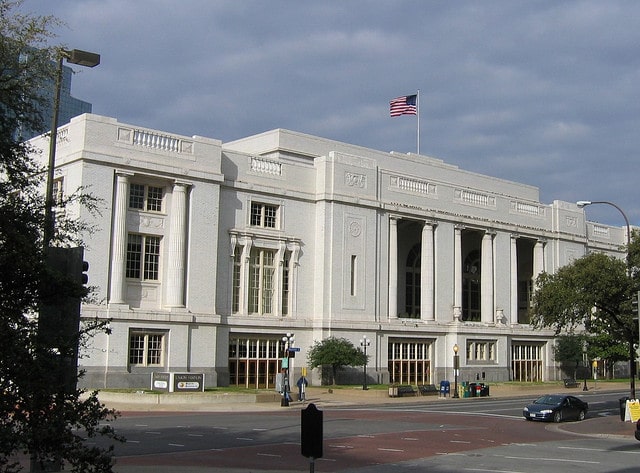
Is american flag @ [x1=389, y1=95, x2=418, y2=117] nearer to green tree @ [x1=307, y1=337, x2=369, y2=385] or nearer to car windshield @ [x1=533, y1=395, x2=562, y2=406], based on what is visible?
green tree @ [x1=307, y1=337, x2=369, y2=385]

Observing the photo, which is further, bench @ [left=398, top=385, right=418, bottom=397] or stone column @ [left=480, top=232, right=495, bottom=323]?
stone column @ [left=480, top=232, right=495, bottom=323]

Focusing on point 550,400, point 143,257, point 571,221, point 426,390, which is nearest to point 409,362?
point 426,390

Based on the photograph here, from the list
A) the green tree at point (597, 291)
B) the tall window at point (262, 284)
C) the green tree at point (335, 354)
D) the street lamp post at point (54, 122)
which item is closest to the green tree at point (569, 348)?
the green tree at point (335, 354)

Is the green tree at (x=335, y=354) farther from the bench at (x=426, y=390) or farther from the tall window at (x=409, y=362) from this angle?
the tall window at (x=409, y=362)

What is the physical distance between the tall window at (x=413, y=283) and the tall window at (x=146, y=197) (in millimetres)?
28301

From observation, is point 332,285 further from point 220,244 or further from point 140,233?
point 140,233

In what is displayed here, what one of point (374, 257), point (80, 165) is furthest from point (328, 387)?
point (80, 165)

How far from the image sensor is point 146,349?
50406 millimetres

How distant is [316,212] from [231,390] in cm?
1674

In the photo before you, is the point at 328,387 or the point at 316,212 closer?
the point at 328,387

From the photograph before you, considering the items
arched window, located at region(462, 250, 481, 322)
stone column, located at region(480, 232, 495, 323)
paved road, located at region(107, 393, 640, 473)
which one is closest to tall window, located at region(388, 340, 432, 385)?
stone column, located at region(480, 232, 495, 323)

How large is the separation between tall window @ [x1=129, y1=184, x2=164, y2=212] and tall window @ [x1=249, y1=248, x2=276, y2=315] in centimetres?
820

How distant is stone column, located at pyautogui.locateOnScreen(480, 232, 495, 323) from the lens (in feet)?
238

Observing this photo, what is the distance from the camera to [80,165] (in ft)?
160
